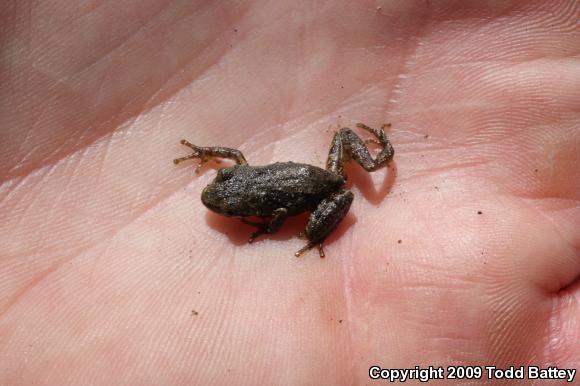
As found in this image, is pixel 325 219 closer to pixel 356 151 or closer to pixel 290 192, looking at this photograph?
pixel 290 192

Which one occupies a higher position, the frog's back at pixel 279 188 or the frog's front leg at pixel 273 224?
the frog's back at pixel 279 188

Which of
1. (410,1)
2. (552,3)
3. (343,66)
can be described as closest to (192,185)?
(343,66)

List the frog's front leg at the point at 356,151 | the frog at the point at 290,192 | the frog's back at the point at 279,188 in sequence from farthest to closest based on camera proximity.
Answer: the frog's front leg at the point at 356,151 → the frog's back at the point at 279,188 → the frog at the point at 290,192

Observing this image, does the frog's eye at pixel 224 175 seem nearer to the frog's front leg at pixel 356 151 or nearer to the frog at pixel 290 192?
the frog at pixel 290 192

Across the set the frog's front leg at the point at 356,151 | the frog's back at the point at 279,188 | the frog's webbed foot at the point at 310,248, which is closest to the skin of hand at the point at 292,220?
the frog's webbed foot at the point at 310,248

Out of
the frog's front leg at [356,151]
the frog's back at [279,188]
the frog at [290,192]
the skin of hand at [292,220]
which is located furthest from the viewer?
the frog's front leg at [356,151]

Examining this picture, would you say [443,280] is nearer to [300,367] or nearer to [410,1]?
[300,367]

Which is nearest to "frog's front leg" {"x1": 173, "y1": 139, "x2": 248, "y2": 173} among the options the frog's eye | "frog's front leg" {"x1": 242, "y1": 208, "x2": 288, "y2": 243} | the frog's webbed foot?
the frog's eye

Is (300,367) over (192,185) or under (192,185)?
under
